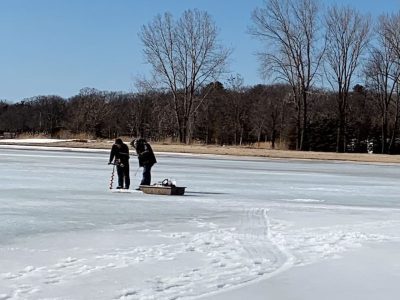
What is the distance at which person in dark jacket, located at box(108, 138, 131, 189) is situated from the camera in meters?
17.3

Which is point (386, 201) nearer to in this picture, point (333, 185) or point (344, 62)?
point (333, 185)

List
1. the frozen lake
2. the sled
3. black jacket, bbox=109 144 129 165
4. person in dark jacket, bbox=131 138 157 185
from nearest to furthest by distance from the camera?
the frozen lake, the sled, person in dark jacket, bbox=131 138 157 185, black jacket, bbox=109 144 129 165

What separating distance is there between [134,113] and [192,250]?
77.8 meters

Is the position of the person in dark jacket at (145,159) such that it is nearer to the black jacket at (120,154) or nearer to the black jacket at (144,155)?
the black jacket at (144,155)

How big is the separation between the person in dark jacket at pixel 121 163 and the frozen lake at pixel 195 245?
2.24 feet

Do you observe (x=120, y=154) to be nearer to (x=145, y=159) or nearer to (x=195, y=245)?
(x=145, y=159)

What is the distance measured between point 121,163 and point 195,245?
874 centimetres

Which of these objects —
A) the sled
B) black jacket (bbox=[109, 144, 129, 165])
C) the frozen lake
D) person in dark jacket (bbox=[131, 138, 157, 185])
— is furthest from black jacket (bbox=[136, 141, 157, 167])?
the frozen lake

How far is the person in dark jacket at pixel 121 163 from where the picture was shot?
1730cm

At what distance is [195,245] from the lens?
883 cm

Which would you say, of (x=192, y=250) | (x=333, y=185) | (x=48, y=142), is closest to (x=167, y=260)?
(x=192, y=250)

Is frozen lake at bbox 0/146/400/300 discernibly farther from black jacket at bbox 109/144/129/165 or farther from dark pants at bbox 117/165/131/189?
black jacket at bbox 109/144/129/165

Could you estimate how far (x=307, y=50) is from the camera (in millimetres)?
52969

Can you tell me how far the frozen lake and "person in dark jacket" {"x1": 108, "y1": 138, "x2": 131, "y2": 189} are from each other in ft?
2.24
